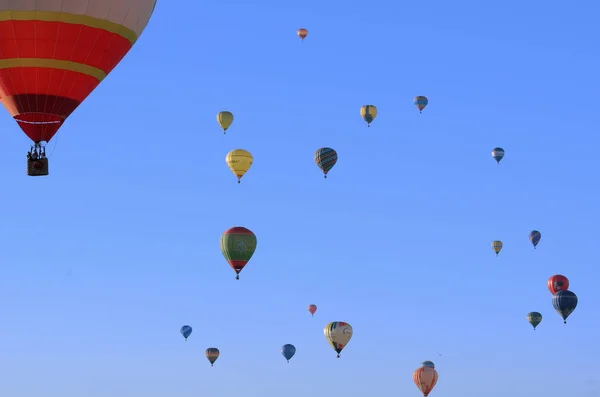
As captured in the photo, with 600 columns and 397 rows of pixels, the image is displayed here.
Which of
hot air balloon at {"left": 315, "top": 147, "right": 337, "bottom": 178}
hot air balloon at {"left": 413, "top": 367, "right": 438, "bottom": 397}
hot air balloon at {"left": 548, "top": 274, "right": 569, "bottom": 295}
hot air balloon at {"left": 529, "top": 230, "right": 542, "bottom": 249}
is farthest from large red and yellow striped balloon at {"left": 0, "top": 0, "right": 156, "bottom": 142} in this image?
hot air balloon at {"left": 529, "top": 230, "right": 542, "bottom": 249}

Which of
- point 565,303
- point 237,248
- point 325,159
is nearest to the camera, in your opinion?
point 237,248

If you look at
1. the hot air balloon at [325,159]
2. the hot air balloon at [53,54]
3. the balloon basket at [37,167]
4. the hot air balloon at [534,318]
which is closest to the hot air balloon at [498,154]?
the hot air balloon at [534,318]

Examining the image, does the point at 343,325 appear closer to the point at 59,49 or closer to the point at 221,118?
the point at 221,118

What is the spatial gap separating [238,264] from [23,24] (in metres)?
28.7

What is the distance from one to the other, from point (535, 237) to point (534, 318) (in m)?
4.85

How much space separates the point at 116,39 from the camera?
5469cm

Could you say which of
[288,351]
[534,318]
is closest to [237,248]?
[288,351]

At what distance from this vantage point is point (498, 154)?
99000mm

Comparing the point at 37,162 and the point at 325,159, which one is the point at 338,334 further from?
the point at 37,162

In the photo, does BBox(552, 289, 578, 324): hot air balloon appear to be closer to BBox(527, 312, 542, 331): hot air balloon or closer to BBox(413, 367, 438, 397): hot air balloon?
BBox(527, 312, 542, 331): hot air balloon

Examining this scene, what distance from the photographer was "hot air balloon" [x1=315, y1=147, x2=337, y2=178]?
88.4 metres

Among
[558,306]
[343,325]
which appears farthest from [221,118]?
[558,306]

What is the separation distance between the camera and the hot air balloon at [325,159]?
8844cm

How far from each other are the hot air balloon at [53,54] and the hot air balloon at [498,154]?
4683 centimetres
